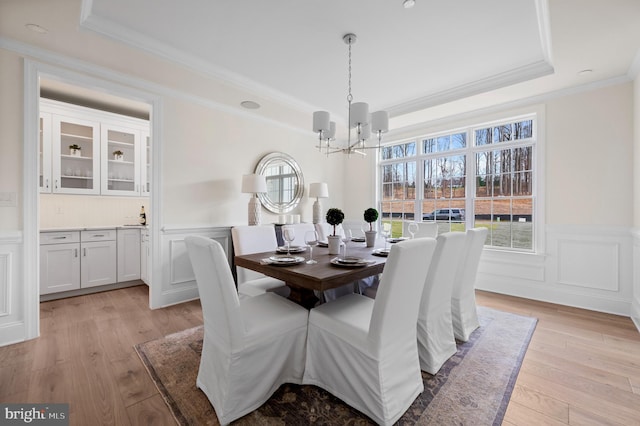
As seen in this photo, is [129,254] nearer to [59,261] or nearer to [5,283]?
[59,261]

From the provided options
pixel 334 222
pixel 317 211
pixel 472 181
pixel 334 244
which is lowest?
pixel 334 244

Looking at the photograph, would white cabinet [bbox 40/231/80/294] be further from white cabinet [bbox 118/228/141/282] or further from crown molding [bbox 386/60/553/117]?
crown molding [bbox 386/60/553/117]

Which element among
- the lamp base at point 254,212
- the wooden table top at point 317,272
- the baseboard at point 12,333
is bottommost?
the baseboard at point 12,333

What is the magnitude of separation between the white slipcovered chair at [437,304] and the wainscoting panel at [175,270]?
9.17ft

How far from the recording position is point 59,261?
3.44 meters

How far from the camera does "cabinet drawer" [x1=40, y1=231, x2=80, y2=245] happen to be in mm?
3335

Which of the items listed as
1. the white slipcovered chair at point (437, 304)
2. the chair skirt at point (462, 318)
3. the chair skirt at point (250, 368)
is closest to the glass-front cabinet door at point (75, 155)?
the chair skirt at point (250, 368)

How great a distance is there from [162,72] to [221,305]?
2.62 meters

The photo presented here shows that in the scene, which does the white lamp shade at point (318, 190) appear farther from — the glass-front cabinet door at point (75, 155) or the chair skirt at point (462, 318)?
the glass-front cabinet door at point (75, 155)

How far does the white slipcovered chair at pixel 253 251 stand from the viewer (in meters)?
2.48

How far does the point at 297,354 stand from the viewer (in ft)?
5.83

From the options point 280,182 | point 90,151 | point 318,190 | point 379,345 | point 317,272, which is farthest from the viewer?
point 318,190

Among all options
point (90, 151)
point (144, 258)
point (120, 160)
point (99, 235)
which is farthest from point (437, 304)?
point (90, 151)

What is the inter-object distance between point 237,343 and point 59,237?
347cm
